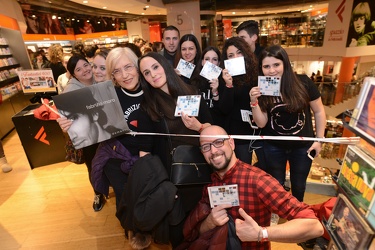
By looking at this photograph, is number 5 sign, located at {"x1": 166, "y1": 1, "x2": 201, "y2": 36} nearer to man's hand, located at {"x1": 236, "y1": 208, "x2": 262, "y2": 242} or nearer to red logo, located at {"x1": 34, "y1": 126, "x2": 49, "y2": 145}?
red logo, located at {"x1": 34, "y1": 126, "x2": 49, "y2": 145}

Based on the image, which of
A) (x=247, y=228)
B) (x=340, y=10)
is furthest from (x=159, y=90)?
(x=340, y=10)

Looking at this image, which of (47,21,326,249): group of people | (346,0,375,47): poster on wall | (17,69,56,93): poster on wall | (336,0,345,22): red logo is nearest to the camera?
(47,21,326,249): group of people

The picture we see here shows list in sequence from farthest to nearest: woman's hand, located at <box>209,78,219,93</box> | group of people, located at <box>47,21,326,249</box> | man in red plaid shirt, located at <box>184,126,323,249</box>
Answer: woman's hand, located at <box>209,78,219,93</box> → group of people, located at <box>47,21,326,249</box> → man in red plaid shirt, located at <box>184,126,323,249</box>

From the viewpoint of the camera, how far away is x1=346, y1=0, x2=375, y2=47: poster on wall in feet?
29.6

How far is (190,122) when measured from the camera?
1.60 metres

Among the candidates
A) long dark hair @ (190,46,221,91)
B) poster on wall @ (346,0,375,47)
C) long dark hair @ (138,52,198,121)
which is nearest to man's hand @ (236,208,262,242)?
long dark hair @ (138,52,198,121)

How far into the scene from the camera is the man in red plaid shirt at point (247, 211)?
3.48 ft

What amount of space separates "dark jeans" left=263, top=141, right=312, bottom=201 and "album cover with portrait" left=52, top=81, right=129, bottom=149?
121cm

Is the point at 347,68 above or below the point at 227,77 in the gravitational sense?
below

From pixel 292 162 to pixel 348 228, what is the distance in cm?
114

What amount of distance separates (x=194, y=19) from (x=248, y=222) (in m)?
9.34

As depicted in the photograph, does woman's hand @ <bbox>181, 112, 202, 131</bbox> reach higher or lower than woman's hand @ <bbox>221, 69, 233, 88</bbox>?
lower

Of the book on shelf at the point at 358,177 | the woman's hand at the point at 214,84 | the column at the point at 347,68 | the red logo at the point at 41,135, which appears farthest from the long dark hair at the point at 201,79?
the column at the point at 347,68

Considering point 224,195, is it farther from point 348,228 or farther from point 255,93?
point 255,93
